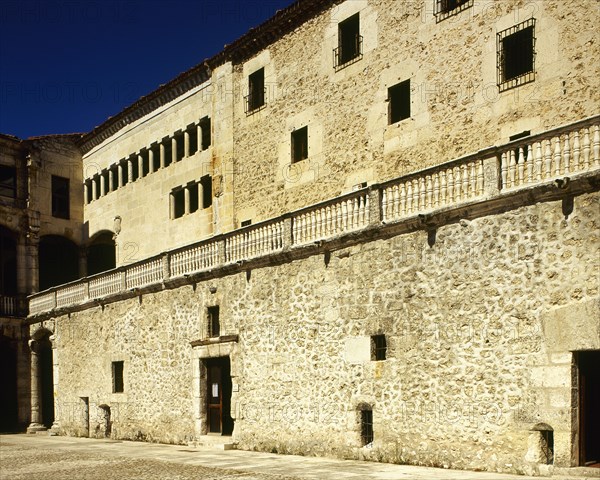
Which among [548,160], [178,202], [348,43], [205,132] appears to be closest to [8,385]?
[178,202]

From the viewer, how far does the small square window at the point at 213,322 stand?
19844 millimetres

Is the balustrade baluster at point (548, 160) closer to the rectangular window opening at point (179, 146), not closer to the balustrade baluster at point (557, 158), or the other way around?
the balustrade baluster at point (557, 158)

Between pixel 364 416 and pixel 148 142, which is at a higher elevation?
pixel 148 142

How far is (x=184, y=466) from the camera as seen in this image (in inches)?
578

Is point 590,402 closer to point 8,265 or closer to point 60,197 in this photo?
point 60,197

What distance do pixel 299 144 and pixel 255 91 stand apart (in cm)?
301

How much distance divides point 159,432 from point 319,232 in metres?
8.90

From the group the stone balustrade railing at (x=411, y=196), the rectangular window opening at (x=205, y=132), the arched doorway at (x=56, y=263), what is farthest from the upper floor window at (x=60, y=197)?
the stone balustrade railing at (x=411, y=196)

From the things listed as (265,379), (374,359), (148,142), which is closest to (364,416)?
(374,359)

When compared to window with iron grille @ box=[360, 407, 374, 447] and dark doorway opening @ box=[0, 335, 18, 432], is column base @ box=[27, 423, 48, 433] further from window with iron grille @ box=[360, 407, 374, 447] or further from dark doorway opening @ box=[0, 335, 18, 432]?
window with iron grille @ box=[360, 407, 374, 447]

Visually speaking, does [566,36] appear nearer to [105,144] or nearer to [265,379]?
[265,379]

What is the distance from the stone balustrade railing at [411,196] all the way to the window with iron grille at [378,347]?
2.31m

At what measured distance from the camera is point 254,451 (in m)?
17.6

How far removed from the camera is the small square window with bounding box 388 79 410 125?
18781 millimetres
